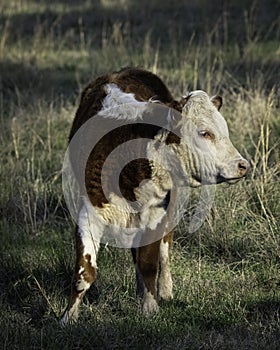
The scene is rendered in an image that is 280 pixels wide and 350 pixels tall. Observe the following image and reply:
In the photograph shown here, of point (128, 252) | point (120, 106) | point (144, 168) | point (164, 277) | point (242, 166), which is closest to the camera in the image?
point (242, 166)

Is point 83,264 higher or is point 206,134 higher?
point 206,134

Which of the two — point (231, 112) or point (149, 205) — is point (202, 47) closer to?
point (231, 112)

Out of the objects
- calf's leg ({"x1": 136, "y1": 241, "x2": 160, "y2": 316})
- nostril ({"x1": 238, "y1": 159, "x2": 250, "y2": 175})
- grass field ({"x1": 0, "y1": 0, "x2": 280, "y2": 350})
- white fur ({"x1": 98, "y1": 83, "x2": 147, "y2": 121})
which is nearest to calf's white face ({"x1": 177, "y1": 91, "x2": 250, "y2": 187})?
nostril ({"x1": 238, "y1": 159, "x2": 250, "y2": 175})

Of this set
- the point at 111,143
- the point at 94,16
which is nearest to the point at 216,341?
the point at 111,143

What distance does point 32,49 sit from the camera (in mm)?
9758

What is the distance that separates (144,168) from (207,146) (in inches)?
13.5

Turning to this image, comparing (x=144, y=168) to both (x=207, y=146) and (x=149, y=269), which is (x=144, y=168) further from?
(x=149, y=269)

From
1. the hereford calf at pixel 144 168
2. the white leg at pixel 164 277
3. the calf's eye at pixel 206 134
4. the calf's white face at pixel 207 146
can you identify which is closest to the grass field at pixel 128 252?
the white leg at pixel 164 277

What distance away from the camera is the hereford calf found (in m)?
3.70

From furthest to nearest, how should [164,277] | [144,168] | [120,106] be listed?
[164,277] → [120,106] → [144,168]

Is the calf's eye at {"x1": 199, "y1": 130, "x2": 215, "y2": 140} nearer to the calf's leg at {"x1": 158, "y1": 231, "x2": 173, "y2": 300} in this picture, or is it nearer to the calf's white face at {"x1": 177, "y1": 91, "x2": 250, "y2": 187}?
the calf's white face at {"x1": 177, "y1": 91, "x2": 250, "y2": 187}

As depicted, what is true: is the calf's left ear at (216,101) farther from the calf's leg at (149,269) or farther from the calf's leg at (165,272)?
the calf's leg at (165,272)

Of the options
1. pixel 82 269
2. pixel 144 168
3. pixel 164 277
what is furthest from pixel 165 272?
pixel 144 168

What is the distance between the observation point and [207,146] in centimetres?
367
